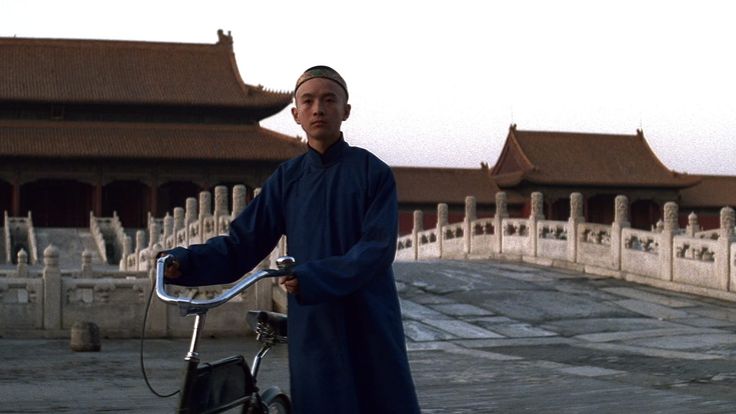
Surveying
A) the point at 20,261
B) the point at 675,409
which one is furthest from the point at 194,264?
the point at 20,261

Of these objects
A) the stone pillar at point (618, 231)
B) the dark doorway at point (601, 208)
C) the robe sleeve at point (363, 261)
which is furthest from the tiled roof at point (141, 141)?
the robe sleeve at point (363, 261)

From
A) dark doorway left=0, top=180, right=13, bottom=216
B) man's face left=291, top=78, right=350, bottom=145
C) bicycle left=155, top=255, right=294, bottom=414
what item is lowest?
bicycle left=155, top=255, right=294, bottom=414

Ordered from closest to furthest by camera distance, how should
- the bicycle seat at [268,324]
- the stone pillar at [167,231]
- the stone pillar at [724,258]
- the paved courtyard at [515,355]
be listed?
the bicycle seat at [268,324] < the paved courtyard at [515,355] < the stone pillar at [724,258] < the stone pillar at [167,231]

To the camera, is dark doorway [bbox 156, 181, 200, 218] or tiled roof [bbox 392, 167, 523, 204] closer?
tiled roof [bbox 392, 167, 523, 204]

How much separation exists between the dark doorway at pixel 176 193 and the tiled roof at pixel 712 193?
1875 centimetres

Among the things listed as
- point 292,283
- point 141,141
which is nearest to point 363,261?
point 292,283

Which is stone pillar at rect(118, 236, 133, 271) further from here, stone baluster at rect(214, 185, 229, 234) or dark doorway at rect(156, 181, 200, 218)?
dark doorway at rect(156, 181, 200, 218)

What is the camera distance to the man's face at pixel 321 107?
377cm

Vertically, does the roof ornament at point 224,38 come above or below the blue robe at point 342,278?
above

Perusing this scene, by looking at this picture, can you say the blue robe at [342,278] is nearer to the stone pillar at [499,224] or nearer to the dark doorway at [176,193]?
the stone pillar at [499,224]

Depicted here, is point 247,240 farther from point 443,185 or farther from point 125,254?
point 443,185

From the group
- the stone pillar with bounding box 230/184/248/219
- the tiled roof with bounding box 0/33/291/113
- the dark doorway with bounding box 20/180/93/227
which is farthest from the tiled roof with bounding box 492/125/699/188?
the stone pillar with bounding box 230/184/248/219

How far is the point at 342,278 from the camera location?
3.50 metres

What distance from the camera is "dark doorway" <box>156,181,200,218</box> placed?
4444 centimetres
